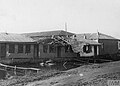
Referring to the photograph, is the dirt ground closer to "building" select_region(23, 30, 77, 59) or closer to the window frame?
the window frame

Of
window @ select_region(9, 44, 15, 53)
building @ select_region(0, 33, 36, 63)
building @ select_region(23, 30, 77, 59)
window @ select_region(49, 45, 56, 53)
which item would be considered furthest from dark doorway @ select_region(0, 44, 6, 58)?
window @ select_region(49, 45, 56, 53)

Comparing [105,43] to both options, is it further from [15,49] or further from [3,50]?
[3,50]

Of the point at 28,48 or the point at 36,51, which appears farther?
the point at 36,51

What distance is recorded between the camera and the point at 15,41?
2778 cm

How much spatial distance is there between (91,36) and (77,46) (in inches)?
484

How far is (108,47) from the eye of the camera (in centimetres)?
4344

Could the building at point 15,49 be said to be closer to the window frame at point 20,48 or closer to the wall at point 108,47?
the window frame at point 20,48

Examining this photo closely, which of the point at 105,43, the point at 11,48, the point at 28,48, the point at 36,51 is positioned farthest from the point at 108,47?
the point at 11,48

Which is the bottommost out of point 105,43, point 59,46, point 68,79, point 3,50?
point 68,79

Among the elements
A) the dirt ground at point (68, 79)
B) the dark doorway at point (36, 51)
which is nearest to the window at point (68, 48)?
the dark doorway at point (36, 51)

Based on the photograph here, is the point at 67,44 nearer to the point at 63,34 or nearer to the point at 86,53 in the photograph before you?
the point at 63,34

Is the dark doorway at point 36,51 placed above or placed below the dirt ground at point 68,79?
above

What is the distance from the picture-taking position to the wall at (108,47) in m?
41.8

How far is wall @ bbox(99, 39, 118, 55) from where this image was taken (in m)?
41.8
